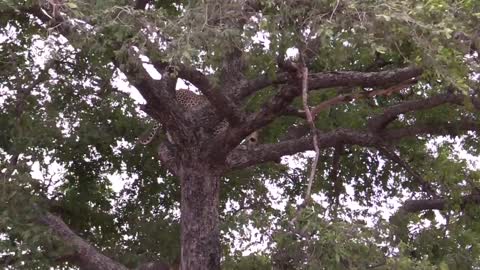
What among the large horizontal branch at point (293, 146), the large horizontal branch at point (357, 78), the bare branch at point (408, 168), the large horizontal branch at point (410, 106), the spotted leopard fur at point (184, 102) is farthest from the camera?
the spotted leopard fur at point (184, 102)

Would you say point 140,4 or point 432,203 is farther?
point 432,203

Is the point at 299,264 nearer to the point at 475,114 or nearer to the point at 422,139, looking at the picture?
the point at 475,114

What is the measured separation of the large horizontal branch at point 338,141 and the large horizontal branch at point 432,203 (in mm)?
634

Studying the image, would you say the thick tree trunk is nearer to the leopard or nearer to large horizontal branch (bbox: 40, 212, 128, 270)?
large horizontal branch (bbox: 40, 212, 128, 270)

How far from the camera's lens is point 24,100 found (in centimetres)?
757

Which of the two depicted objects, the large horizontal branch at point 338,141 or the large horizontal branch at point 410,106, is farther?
the large horizontal branch at point 338,141

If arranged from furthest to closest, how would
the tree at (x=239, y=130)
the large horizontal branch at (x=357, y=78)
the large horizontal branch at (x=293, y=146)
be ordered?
the large horizontal branch at (x=293, y=146) → the large horizontal branch at (x=357, y=78) → the tree at (x=239, y=130)

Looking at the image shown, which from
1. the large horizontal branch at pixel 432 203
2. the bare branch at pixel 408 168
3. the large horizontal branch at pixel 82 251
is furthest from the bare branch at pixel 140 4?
the large horizontal branch at pixel 432 203

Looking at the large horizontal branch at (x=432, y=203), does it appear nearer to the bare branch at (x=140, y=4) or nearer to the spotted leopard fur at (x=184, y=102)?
the spotted leopard fur at (x=184, y=102)

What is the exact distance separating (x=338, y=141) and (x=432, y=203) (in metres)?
1.45

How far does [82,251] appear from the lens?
7.02 m

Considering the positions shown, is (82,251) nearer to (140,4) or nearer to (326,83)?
(140,4)

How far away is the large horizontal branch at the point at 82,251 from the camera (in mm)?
6977

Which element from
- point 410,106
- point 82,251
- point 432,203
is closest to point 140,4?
point 82,251
